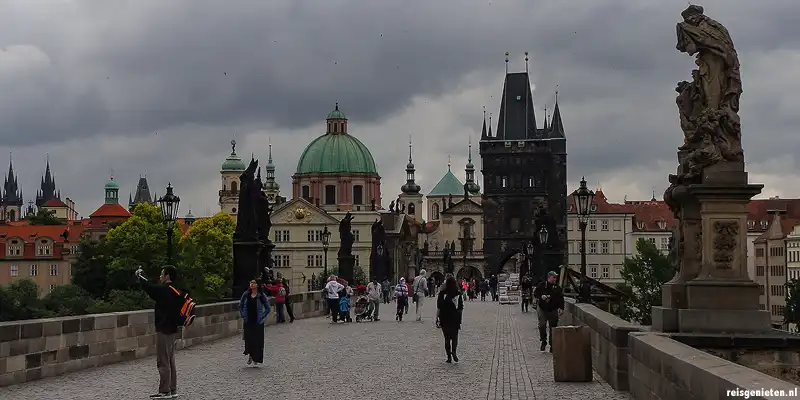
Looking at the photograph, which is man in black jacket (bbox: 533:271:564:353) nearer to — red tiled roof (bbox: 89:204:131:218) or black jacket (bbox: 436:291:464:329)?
black jacket (bbox: 436:291:464:329)

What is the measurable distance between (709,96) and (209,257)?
101 metres

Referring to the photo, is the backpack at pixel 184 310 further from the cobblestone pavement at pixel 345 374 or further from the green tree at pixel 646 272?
the green tree at pixel 646 272

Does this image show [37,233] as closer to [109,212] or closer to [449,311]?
[109,212]

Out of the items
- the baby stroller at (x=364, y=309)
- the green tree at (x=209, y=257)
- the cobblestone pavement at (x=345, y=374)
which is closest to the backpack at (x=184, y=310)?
the cobblestone pavement at (x=345, y=374)

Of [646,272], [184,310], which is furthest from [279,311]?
[646,272]

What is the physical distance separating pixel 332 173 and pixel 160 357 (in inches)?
5726

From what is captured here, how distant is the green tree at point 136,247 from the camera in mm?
94312

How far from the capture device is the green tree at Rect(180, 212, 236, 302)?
103m

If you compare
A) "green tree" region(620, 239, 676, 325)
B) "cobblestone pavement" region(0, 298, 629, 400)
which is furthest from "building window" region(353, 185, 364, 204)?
"cobblestone pavement" region(0, 298, 629, 400)

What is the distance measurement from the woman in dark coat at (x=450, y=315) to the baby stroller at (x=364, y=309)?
51.8ft

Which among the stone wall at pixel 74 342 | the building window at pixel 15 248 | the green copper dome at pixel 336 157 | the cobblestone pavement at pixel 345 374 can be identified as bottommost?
the cobblestone pavement at pixel 345 374

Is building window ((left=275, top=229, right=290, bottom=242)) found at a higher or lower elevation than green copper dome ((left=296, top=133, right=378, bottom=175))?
lower

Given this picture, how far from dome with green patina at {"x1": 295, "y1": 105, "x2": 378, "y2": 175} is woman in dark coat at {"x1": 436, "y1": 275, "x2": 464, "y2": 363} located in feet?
455

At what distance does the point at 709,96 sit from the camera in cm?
1551
